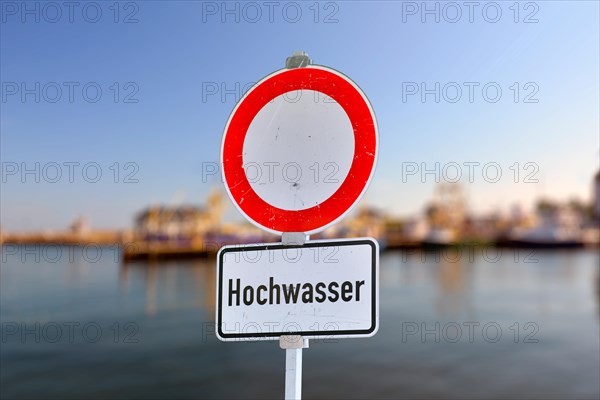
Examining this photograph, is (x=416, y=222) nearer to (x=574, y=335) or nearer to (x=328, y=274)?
(x=574, y=335)

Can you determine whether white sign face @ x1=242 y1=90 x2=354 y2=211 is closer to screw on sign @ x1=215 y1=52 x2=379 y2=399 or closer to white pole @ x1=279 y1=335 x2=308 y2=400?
screw on sign @ x1=215 y1=52 x2=379 y2=399

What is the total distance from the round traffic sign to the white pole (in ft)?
1.10

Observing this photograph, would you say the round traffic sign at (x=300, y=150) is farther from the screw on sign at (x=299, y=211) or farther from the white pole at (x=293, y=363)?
the white pole at (x=293, y=363)

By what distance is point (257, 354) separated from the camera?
1717 cm

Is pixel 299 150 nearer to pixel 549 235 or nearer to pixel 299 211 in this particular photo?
pixel 299 211

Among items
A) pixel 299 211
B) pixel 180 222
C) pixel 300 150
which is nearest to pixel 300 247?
pixel 299 211

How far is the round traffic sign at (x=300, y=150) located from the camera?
150 cm

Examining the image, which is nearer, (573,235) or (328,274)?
(328,274)

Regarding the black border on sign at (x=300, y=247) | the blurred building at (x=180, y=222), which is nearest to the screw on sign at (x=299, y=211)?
the black border on sign at (x=300, y=247)

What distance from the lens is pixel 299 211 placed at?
151 centimetres

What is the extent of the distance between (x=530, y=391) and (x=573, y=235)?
76517 mm

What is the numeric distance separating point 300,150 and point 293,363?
2.19ft

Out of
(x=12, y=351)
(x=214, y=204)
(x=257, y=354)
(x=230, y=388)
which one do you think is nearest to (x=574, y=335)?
(x=257, y=354)

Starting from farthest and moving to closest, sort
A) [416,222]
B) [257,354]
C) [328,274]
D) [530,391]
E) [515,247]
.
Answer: [416,222] < [515,247] < [257,354] < [530,391] < [328,274]
